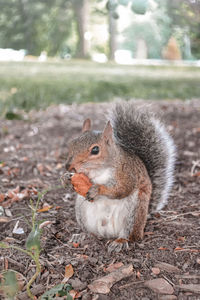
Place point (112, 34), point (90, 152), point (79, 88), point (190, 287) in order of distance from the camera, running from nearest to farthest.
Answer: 1. point (190, 287)
2. point (90, 152)
3. point (79, 88)
4. point (112, 34)

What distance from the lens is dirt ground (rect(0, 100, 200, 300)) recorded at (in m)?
1.58

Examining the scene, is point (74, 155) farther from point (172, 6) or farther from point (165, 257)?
point (172, 6)

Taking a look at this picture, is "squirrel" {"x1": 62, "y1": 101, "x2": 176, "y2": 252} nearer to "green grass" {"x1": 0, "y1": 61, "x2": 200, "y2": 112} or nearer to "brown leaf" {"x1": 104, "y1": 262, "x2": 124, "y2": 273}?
"brown leaf" {"x1": 104, "y1": 262, "x2": 124, "y2": 273}

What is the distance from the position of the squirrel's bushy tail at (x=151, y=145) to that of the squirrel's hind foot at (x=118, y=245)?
0.40m

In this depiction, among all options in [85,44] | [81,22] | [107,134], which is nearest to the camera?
[107,134]

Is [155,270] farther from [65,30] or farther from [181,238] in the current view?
[65,30]

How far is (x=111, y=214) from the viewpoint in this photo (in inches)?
74.7

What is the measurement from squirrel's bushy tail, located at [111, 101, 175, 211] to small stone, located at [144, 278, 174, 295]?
67cm

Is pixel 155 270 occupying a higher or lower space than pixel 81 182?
lower

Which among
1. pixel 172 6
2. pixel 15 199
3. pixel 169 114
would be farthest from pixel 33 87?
pixel 15 199

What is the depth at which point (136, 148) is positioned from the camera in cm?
224

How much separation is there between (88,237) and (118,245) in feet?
0.70

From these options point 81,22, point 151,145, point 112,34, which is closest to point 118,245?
point 151,145

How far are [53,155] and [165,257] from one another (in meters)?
2.02
